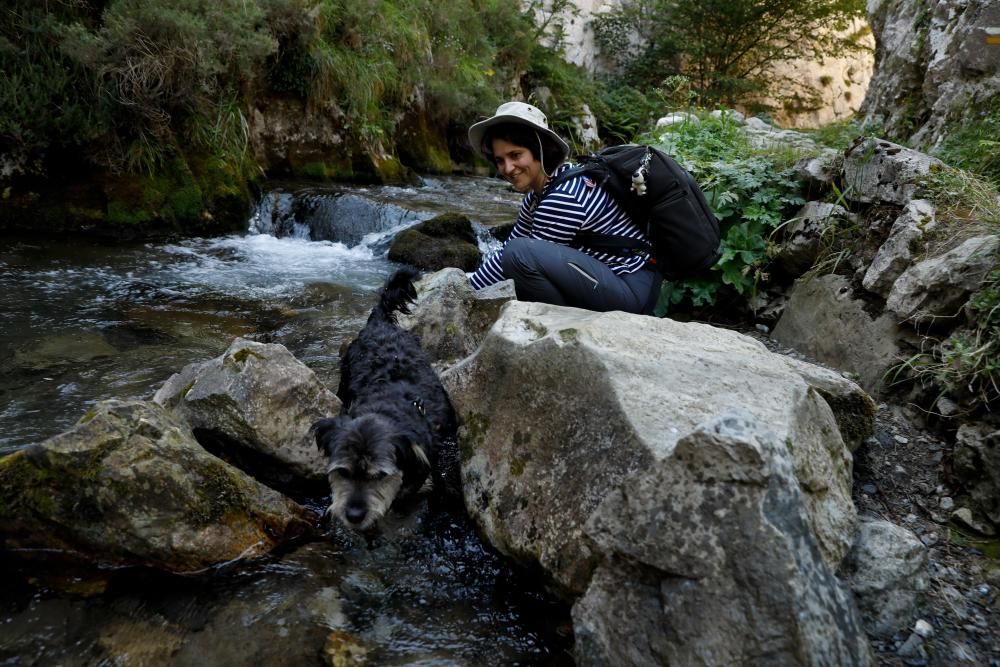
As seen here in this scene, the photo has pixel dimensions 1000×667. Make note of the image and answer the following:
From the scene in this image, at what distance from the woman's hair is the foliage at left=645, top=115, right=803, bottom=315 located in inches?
82.3

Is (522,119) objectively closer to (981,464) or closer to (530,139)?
(530,139)

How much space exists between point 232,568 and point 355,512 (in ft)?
2.09

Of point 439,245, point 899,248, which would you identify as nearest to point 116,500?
point 899,248

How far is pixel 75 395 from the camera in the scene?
182 inches

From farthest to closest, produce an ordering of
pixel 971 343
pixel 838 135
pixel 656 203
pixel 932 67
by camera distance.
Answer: pixel 838 135, pixel 932 67, pixel 656 203, pixel 971 343

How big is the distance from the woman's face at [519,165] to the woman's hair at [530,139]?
0.03m

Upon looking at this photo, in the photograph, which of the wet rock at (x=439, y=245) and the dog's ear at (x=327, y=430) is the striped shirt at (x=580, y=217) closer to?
the dog's ear at (x=327, y=430)

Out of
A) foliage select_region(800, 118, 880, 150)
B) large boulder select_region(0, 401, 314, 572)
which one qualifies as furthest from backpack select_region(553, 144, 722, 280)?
foliage select_region(800, 118, 880, 150)

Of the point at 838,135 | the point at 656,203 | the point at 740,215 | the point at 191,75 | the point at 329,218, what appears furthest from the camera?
the point at 329,218

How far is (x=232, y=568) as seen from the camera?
3.02m

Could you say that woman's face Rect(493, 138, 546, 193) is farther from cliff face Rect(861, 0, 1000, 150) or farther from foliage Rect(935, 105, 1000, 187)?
cliff face Rect(861, 0, 1000, 150)

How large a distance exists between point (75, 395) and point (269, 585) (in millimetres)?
2767

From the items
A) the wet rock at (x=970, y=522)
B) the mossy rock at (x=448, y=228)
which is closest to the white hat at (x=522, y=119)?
the wet rock at (x=970, y=522)

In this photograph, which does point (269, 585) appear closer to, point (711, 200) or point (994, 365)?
point (994, 365)
